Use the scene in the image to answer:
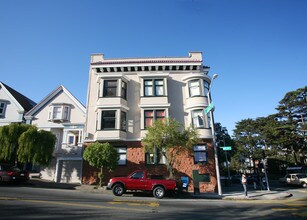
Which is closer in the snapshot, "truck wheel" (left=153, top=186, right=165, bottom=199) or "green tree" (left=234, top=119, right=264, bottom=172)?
"truck wheel" (left=153, top=186, right=165, bottom=199)

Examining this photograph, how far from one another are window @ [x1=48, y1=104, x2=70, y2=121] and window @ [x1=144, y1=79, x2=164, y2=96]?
10.3 m

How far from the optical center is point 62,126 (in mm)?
25016

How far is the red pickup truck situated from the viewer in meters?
14.1

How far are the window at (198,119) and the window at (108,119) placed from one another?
8630 millimetres

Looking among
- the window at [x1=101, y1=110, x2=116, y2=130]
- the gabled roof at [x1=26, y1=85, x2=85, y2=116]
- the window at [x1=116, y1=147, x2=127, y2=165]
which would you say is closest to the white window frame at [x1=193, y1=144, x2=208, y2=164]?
the window at [x1=116, y1=147, x2=127, y2=165]

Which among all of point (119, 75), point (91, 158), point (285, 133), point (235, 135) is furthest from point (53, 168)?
point (235, 135)

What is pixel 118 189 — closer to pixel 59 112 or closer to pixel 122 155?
pixel 122 155

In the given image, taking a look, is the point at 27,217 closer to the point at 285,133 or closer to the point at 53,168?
the point at 53,168

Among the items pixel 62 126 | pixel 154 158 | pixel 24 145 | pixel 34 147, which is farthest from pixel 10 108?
pixel 154 158

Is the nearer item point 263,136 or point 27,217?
point 27,217

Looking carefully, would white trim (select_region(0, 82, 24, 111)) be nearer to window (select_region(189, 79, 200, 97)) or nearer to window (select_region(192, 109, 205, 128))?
window (select_region(189, 79, 200, 97))

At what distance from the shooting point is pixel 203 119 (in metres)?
22.2

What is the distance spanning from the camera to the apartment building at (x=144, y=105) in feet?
68.4

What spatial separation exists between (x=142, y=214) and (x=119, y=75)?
16.6 meters
